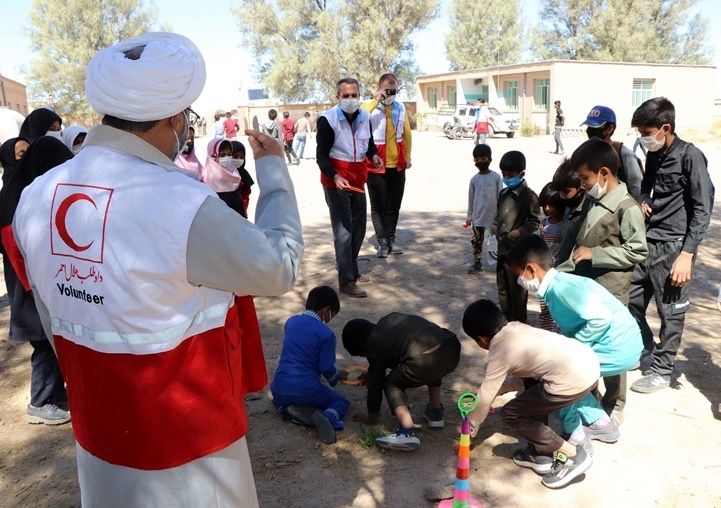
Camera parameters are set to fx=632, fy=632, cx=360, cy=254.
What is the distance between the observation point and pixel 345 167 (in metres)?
6.27

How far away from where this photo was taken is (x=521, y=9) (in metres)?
54.3

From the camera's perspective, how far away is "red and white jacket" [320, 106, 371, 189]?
20.4 ft

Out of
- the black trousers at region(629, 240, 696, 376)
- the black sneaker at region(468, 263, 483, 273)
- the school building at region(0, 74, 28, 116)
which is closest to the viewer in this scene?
the black trousers at region(629, 240, 696, 376)

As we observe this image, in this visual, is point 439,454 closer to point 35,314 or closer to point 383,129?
point 35,314

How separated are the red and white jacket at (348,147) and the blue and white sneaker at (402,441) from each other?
3.08 meters

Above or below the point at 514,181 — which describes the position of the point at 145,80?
above

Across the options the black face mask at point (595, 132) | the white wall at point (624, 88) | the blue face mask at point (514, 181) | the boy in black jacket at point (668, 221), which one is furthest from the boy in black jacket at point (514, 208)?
the white wall at point (624, 88)

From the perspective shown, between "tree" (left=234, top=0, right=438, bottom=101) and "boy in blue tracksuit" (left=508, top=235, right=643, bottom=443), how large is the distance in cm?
4250

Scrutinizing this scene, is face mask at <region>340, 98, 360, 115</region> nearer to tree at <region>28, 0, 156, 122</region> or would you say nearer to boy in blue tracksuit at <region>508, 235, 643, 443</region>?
boy in blue tracksuit at <region>508, 235, 643, 443</region>

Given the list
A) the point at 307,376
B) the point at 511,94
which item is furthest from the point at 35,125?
the point at 511,94

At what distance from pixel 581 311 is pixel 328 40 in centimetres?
4400

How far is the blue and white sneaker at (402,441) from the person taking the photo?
3574mm

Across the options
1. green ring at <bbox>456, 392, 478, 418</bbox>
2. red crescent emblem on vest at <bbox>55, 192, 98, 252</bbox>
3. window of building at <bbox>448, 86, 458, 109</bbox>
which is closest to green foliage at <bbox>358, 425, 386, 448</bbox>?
green ring at <bbox>456, 392, 478, 418</bbox>

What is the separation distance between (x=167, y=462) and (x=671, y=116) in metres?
3.74
